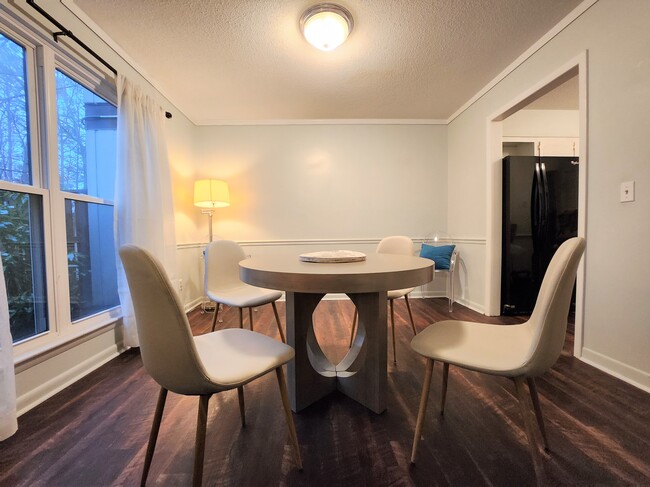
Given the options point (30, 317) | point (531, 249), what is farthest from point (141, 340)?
point (531, 249)

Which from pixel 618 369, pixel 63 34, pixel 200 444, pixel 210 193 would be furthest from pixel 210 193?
pixel 618 369

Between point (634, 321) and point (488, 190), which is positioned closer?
point (634, 321)

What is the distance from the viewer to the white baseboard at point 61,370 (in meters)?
1.31

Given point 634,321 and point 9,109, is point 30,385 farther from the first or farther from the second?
point 634,321

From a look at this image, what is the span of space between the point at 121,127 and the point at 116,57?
1.92 ft

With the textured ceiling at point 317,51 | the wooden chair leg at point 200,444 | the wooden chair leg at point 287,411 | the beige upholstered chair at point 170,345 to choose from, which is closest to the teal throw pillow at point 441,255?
the textured ceiling at point 317,51

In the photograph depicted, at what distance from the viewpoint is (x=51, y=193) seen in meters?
1.53

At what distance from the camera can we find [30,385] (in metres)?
1.34

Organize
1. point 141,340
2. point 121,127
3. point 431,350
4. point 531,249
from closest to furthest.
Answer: point 141,340
point 431,350
point 121,127
point 531,249

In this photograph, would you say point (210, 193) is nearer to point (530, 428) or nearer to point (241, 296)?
point (241, 296)

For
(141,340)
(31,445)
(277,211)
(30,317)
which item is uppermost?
(277,211)

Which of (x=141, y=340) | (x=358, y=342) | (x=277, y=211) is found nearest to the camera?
(x=141, y=340)

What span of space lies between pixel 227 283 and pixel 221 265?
137mm

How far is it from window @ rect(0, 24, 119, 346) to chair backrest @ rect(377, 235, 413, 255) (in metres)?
2.09
